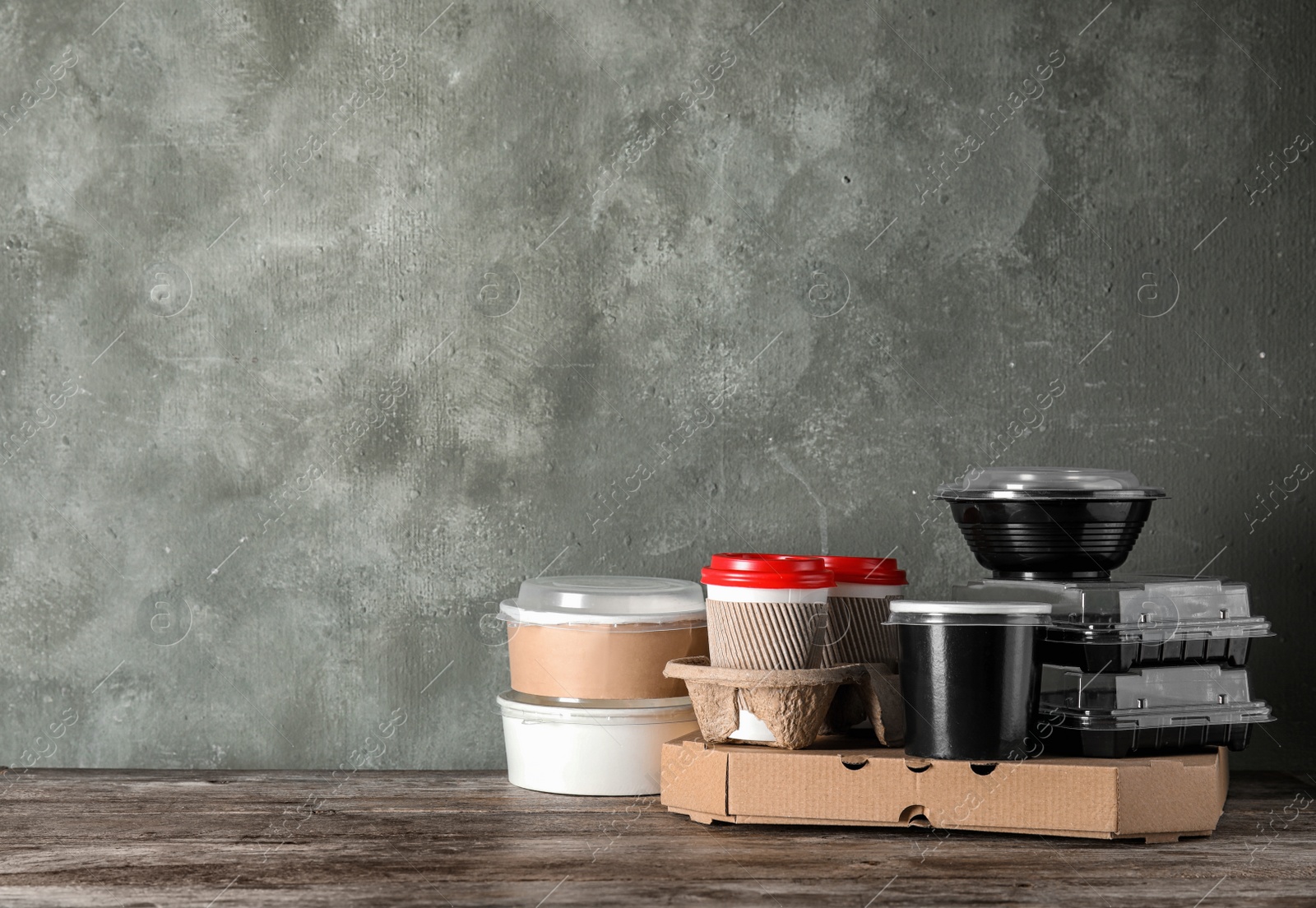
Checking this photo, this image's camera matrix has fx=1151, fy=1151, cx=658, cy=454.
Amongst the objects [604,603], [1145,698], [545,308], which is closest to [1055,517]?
[1145,698]

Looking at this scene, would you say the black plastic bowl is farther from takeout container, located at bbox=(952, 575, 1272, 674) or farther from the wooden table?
the wooden table

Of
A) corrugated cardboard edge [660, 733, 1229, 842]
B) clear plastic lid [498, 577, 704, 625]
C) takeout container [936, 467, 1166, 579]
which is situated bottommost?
corrugated cardboard edge [660, 733, 1229, 842]

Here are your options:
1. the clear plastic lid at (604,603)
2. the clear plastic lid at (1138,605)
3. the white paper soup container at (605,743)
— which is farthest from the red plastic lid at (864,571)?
the white paper soup container at (605,743)

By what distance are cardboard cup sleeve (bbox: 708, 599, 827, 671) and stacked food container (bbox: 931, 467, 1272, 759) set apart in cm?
15

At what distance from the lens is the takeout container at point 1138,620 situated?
1.76 m

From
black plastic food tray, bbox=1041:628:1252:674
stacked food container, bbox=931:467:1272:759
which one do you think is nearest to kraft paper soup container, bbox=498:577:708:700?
stacked food container, bbox=931:467:1272:759

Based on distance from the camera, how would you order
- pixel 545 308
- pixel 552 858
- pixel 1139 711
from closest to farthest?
pixel 552 858 → pixel 1139 711 → pixel 545 308

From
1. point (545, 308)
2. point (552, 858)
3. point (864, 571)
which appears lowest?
point (552, 858)

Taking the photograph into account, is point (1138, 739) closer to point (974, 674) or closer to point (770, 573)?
point (974, 674)

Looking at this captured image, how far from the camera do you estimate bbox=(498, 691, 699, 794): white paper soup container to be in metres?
1.97

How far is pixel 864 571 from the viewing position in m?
2.01

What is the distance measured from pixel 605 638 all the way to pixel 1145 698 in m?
0.86

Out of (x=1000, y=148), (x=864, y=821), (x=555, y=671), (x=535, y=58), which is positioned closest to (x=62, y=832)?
(x=555, y=671)

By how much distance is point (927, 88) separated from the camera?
2.32 meters
